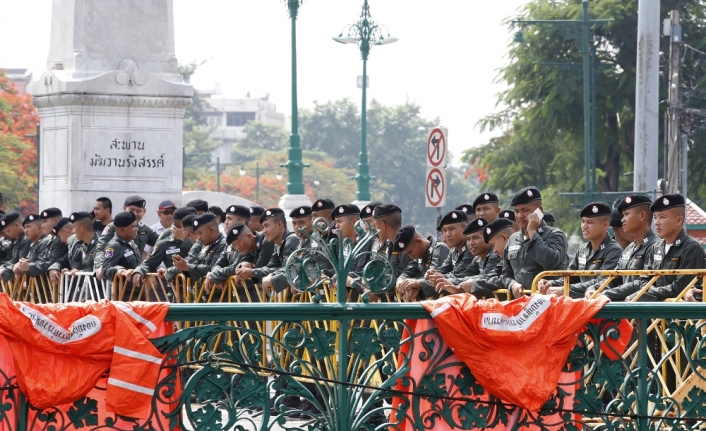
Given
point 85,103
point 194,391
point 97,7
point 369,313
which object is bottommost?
point 194,391

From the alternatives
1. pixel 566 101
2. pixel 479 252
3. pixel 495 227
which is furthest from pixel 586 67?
pixel 495 227

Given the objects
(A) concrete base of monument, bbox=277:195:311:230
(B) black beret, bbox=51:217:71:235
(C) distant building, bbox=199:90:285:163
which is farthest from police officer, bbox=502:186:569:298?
(C) distant building, bbox=199:90:285:163

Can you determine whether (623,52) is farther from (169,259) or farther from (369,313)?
(369,313)

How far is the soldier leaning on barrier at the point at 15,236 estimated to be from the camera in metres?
16.5

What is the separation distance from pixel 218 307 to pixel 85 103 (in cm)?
1399

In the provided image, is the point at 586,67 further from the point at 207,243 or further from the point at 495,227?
the point at 495,227

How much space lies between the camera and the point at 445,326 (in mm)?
6137

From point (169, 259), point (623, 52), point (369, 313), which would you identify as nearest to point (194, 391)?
point (369, 313)

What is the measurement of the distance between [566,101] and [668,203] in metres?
21.8

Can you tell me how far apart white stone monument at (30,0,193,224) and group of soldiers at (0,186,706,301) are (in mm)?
4482

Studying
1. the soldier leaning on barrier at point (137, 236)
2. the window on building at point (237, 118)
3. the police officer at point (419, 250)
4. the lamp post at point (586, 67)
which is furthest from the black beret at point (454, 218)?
the window on building at point (237, 118)

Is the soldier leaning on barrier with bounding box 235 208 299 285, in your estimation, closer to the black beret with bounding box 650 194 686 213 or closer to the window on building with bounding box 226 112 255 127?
the black beret with bounding box 650 194 686 213

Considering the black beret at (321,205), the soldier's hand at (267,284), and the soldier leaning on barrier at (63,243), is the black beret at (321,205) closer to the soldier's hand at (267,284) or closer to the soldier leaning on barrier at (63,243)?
the soldier's hand at (267,284)

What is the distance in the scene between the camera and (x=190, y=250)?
13.2 m
